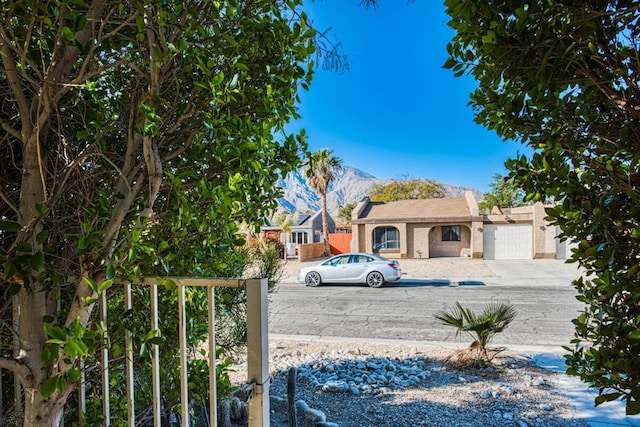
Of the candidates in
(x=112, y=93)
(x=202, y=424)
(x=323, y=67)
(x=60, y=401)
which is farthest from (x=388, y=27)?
(x=202, y=424)

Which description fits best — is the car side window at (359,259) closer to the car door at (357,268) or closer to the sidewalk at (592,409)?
the car door at (357,268)

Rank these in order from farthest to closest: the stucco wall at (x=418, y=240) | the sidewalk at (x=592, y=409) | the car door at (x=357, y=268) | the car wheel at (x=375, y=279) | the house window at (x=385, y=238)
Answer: the house window at (x=385, y=238)
the stucco wall at (x=418, y=240)
the car door at (x=357, y=268)
the car wheel at (x=375, y=279)
the sidewalk at (x=592, y=409)

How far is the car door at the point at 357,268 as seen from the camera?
12.8 metres

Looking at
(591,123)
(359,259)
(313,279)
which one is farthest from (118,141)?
(313,279)

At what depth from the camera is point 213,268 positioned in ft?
5.91

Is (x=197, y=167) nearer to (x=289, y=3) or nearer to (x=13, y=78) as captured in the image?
(x=13, y=78)

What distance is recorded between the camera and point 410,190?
38.6m

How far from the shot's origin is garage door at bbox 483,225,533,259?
20219 mm

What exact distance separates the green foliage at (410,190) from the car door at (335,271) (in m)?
25.3

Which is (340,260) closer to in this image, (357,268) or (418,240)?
(357,268)

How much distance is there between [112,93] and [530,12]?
5.49ft

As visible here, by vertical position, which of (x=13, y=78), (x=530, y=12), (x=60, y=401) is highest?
(x=530, y=12)

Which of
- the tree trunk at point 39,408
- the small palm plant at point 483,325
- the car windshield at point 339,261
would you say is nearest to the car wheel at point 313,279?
the car windshield at point 339,261

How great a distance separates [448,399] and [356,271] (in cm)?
920
